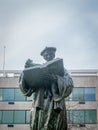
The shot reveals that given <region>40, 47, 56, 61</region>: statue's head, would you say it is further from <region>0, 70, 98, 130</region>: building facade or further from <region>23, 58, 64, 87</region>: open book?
<region>0, 70, 98, 130</region>: building facade

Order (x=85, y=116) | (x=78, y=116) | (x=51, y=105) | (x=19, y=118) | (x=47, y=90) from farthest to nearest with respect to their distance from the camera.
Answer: (x=85, y=116)
(x=19, y=118)
(x=78, y=116)
(x=47, y=90)
(x=51, y=105)

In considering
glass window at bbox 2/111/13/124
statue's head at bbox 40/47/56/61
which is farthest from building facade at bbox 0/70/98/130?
statue's head at bbox 40/47/56/61

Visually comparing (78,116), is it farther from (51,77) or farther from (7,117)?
(51,77)

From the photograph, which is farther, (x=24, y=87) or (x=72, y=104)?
(x=72, y=104)

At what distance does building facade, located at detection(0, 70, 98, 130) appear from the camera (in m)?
39.6

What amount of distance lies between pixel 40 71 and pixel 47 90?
42cm

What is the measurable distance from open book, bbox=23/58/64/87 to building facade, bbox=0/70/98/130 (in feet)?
108

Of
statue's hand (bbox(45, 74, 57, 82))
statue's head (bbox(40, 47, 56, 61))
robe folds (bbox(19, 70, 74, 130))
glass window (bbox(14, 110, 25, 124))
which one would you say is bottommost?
glass window (bbox(14, 110, 25, 124))

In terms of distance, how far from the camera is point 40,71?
5949 millimetres

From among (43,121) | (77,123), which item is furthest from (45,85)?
(77,123)

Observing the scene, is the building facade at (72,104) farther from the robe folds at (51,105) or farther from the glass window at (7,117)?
the robe folds at (51,105)

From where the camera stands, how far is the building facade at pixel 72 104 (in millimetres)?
39625

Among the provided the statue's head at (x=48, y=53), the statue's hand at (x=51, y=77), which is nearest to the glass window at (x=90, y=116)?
the statue's head at (x=48, y=53)

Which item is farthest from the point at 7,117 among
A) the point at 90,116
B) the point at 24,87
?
the point at 24,87
